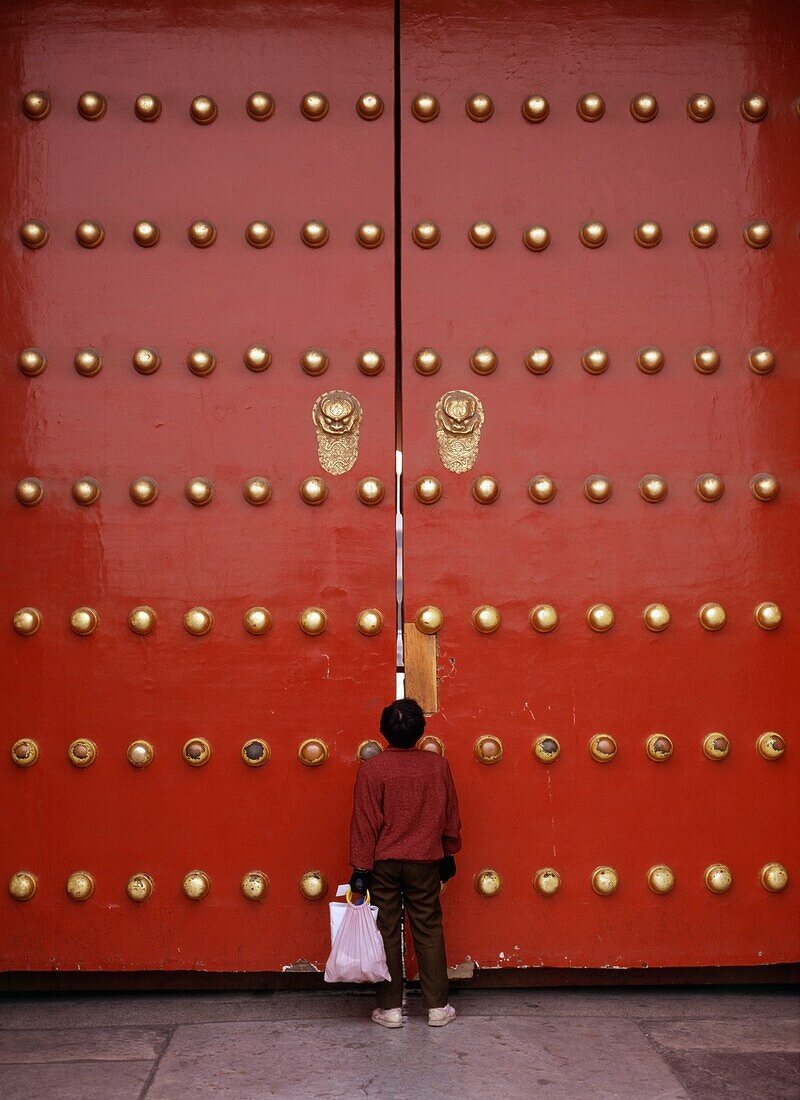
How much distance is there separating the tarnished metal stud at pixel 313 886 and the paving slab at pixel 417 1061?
342 millimetres

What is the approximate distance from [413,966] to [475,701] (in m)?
0.80

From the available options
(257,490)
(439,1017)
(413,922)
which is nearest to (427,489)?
(257,490)

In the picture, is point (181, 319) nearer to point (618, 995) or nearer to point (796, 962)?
point (618, 995)

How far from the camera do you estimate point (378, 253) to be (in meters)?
3.39

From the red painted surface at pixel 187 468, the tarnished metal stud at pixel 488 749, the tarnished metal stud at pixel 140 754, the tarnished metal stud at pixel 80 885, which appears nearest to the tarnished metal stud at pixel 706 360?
the red painted surface at pixel 187 468

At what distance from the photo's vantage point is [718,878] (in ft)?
10.7

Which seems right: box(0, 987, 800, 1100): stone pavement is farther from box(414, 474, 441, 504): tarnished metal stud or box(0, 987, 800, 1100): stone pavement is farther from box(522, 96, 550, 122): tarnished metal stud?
box(522, 96, 550, 122): tarnished metal stud

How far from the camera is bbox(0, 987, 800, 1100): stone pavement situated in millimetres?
2602

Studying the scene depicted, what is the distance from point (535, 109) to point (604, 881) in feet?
7.61

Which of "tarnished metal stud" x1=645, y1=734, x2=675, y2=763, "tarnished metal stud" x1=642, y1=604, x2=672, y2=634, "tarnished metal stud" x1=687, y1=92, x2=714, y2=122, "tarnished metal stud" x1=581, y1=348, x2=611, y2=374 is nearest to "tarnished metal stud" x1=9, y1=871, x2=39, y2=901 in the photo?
"tarnished metal stud" x1=645, y1=734, x2=675, y2=763

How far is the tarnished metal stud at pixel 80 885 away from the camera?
3193 millimetres

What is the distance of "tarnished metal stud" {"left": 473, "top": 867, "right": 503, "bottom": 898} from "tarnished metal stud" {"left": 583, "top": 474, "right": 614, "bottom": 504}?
1.14 meters

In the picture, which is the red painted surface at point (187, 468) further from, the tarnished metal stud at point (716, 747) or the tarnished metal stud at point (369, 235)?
the tarnished metal stud at point (716, 747)

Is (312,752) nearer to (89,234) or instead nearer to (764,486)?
(764,486)
